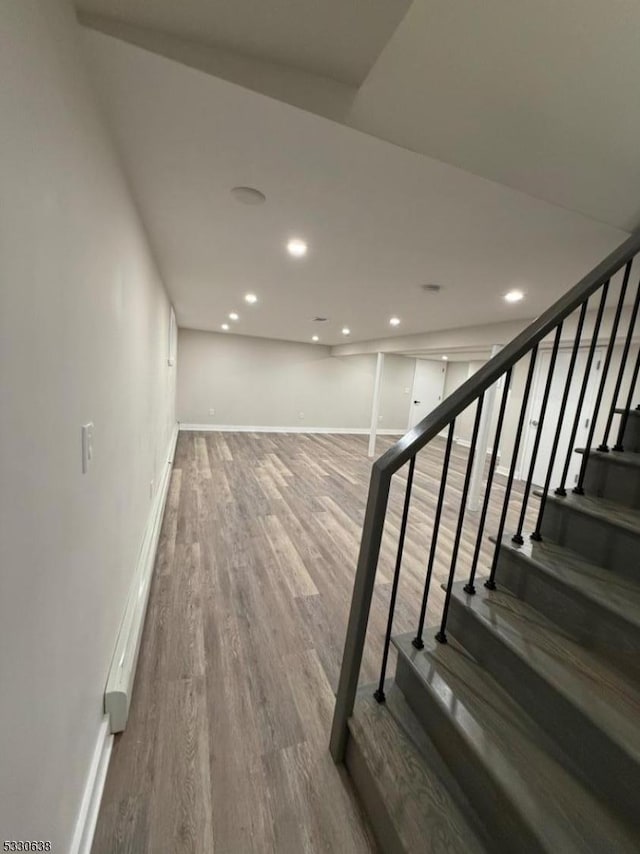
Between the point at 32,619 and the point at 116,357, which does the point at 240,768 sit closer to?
the point at 32,619

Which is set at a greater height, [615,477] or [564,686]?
[615,477]

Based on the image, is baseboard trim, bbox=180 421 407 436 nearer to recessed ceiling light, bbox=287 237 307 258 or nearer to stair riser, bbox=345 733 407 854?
recessed ceiling light, bbox=287 237 307 258

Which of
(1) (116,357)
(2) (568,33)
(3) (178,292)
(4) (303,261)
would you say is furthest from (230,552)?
(2) (568,33)

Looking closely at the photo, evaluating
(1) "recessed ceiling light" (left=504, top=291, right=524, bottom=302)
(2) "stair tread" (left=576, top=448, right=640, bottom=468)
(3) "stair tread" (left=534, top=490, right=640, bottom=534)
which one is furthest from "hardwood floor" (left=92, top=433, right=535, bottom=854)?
(1) "recessed ceiling light" (left=504, top=291, right=524, bottom=302)

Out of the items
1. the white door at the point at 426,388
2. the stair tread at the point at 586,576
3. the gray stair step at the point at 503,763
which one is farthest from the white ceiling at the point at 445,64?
the white door at the point at 426,388

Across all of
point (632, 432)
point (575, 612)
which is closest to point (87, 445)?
point (575, 612)

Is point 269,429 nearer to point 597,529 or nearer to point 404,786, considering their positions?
point 597,529

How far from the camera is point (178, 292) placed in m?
3.64

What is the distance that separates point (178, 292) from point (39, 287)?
3352mm

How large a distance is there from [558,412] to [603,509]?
3936 millimetres

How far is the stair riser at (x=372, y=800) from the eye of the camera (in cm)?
96

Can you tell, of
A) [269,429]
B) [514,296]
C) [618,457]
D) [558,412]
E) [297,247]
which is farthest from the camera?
Answer: [269,429]

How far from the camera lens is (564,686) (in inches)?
37.1

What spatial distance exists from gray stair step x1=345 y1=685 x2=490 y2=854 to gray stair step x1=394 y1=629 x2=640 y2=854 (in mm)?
43
